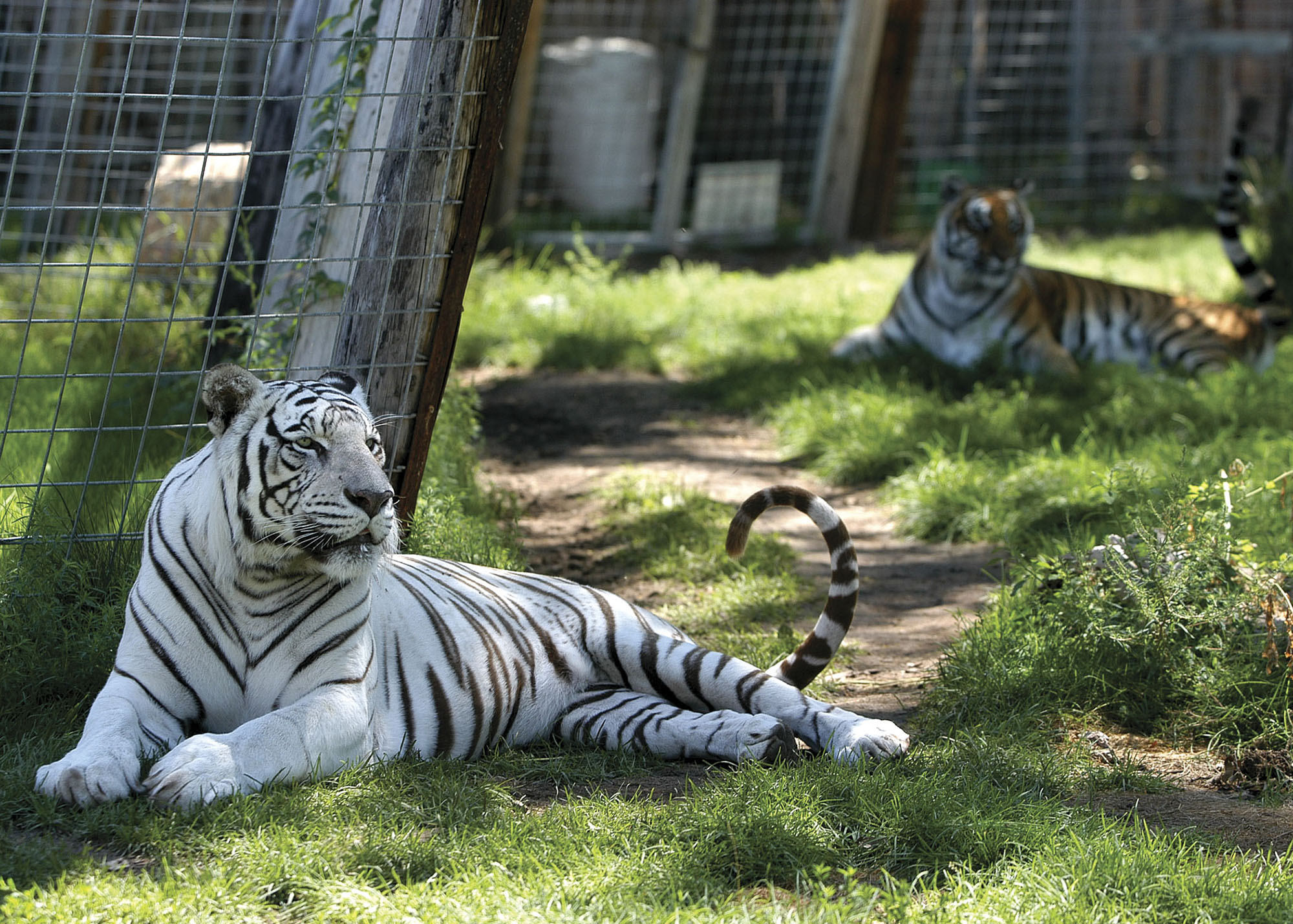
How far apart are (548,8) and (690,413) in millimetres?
7187

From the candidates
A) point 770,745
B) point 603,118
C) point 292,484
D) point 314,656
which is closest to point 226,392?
point 292,484

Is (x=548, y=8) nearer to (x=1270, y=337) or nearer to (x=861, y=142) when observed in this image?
(x=861, y=142)

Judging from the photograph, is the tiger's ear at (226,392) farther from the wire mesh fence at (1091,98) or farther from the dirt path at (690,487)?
the wire mesh fence at (1091,98)

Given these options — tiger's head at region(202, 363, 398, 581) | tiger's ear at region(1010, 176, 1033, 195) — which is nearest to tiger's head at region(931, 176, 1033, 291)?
tiger's ear at region(1010, 176, 1033, 195)

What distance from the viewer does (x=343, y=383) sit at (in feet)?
10.5

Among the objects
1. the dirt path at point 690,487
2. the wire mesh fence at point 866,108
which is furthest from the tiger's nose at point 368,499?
the wire mesh fence at point 866,108

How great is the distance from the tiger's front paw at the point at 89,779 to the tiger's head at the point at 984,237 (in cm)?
593

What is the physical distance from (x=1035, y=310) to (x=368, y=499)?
227 inches

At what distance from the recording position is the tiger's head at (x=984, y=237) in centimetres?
748

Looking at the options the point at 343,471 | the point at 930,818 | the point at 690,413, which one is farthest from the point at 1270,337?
the point at 343,471

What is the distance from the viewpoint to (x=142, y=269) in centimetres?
749

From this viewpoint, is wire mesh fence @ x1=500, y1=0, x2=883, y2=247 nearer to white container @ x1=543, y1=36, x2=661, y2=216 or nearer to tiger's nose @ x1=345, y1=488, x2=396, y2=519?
white container @ x1=543, y1=36, x2=661, y2=216

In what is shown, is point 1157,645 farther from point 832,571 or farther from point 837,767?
point 837,767

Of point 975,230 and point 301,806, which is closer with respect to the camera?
point 301,806
